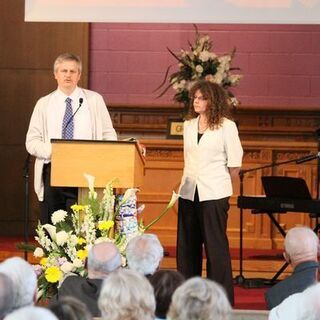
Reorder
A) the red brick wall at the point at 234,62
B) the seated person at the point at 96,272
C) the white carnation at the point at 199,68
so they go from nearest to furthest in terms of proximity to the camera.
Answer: the seated person at the point at 96,272 → the white carnation at the point at 199,68 → the red brick wall at the point at 234,62

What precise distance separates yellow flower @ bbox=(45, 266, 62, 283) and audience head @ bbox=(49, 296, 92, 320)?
2309 millimetres

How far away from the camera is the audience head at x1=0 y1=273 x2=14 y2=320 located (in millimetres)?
2834

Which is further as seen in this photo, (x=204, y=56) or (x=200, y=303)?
(x=204, y=56)

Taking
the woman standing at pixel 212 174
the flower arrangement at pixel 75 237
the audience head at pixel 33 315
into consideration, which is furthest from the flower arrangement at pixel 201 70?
the audience head at pixel 33 315

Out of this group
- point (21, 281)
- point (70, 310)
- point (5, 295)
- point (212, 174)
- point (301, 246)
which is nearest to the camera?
point (70, 310)

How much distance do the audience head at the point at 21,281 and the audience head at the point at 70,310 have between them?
1.22ft

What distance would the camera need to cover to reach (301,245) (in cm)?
398

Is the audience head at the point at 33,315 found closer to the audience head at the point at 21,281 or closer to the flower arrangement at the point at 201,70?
the audience head at the point at 21,281

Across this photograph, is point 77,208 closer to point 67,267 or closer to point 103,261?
point 67,267

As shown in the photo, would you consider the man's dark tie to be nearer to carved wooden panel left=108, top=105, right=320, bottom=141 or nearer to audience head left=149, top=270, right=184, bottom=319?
audience head left=149, top=270, right=184, bottom=319

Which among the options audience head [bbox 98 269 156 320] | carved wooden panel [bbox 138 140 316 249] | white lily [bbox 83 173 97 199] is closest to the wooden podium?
white lily [bbox 83 173 97 199]

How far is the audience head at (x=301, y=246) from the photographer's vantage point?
3.97 metres

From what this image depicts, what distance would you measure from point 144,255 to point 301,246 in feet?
2.20

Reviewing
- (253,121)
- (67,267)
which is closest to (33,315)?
(67,267)
